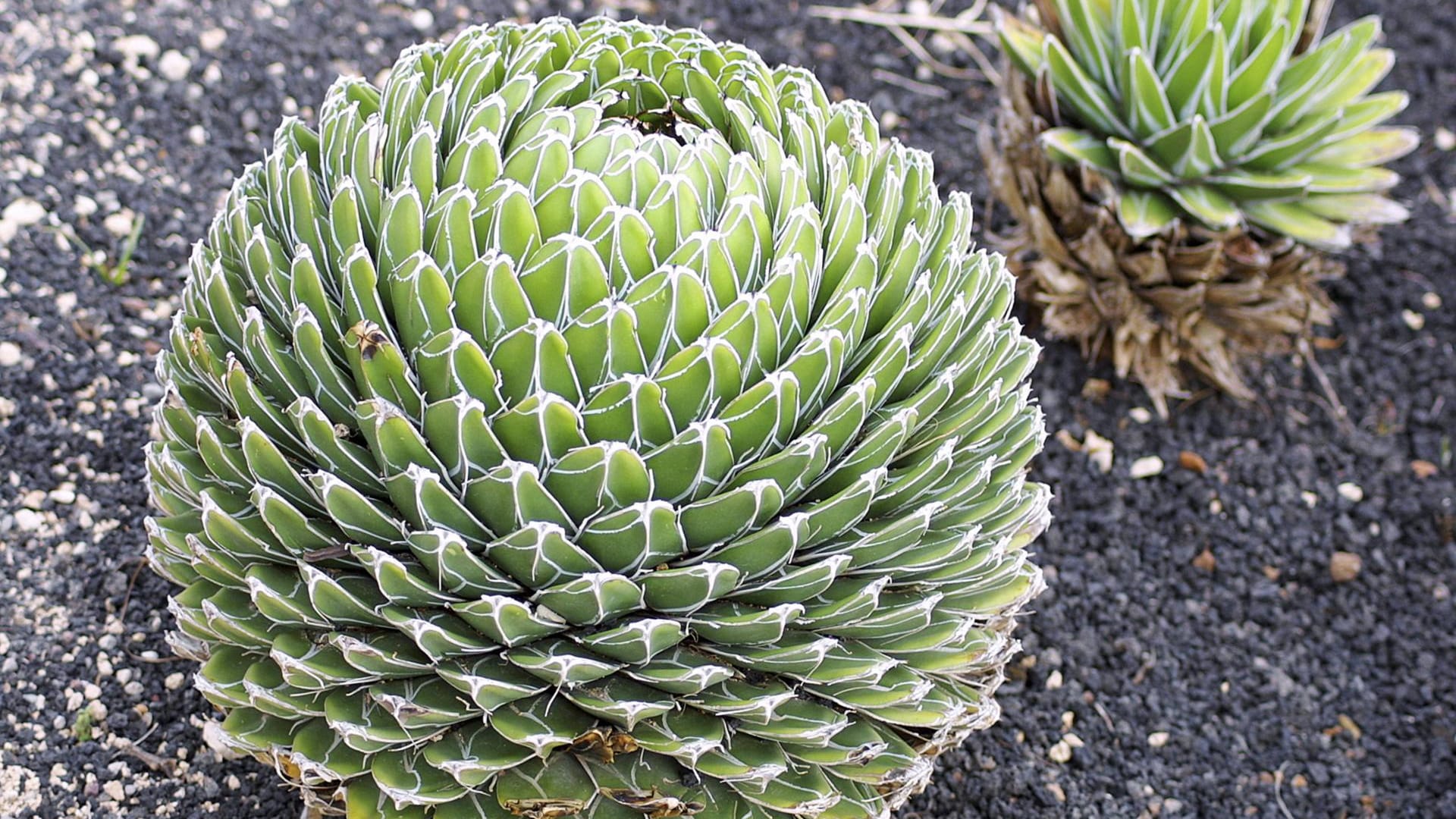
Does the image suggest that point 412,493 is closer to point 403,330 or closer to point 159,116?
point 403,330

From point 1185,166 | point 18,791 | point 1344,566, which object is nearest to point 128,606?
point 18,791

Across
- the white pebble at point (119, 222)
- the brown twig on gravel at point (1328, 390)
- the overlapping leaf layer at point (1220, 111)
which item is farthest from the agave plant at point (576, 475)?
the brown twig on gravel at point (1328, 390)

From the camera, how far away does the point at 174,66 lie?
289cm

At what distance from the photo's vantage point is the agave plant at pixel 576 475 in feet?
4.73

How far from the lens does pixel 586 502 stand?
1445mm

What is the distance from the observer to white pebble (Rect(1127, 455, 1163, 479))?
115 inches

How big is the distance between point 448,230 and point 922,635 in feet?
2.46

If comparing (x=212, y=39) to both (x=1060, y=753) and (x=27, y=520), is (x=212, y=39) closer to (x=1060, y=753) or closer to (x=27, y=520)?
(x=27, y=520)

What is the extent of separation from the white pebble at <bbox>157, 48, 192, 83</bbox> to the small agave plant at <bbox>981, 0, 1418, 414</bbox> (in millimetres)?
1807

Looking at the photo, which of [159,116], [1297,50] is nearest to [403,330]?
[159,116]

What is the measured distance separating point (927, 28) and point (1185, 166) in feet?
3.69

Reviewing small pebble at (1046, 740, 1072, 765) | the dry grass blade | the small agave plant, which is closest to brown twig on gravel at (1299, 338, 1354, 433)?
the small agave plant

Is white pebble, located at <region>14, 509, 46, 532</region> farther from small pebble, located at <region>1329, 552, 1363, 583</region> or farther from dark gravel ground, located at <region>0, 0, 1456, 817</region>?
small pebble, located at <region>1329, 552, 1363, 583</region>

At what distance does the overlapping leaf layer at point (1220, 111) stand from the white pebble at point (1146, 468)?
0.54 m
